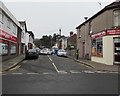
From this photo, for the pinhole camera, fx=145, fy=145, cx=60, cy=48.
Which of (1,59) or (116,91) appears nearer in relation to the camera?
(116,91)

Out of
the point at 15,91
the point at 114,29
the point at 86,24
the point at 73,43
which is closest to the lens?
the point at 15,91

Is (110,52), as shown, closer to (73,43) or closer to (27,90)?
(27,90)

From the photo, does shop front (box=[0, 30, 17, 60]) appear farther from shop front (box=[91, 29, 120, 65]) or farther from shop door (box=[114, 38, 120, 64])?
shop door (box=[114, 38, 120, 64])

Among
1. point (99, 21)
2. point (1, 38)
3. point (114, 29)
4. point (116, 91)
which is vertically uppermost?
point (99, 21)

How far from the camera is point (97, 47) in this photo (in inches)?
735

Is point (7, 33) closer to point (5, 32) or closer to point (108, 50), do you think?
point (5, 32)

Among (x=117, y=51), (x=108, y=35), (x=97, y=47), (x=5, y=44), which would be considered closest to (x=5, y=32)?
(x=5, y=44)

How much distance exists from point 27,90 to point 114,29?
12745mm

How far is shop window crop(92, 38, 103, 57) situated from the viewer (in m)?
17.5

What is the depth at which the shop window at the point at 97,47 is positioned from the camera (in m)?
17.5

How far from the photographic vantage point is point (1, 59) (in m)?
15.4

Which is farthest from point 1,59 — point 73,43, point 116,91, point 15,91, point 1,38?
point 73,43

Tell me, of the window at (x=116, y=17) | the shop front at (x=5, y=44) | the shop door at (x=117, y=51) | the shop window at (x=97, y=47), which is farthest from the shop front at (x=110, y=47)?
the shop front at (x=5, y=44)

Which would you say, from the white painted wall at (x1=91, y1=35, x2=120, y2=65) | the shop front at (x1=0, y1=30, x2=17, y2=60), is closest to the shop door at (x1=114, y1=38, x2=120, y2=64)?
the white painted wall at (x1=91, y1=35, x2=120, y2=65)
